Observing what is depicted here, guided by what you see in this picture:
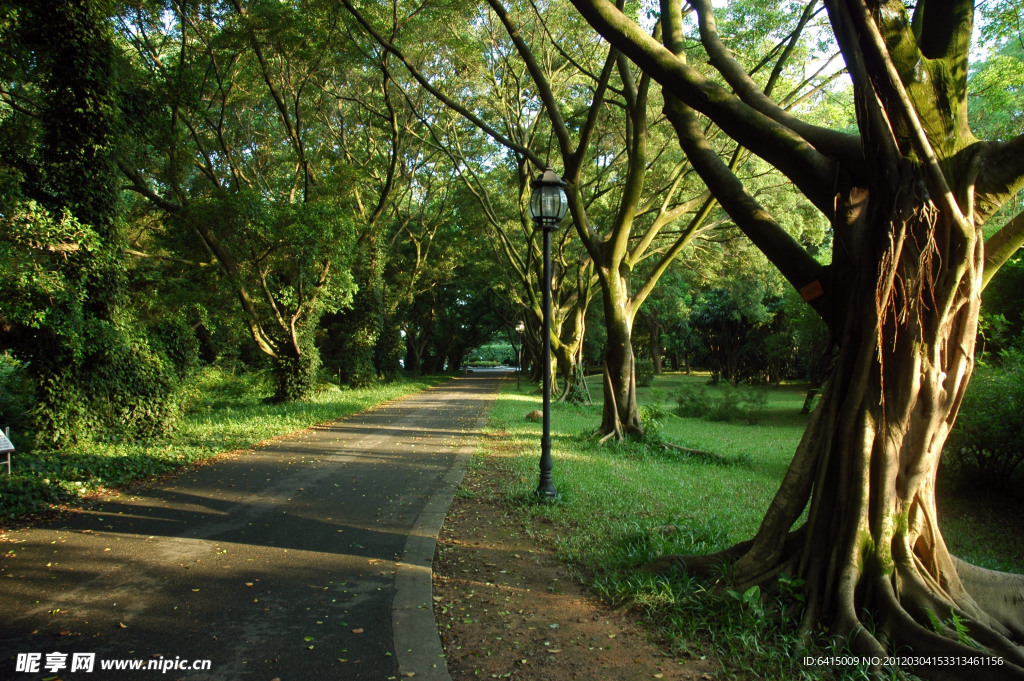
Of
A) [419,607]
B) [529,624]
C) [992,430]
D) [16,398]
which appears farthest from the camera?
[16,398]

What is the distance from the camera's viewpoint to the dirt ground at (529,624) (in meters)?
3.43

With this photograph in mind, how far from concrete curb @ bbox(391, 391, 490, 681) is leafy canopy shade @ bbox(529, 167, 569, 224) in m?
3.91

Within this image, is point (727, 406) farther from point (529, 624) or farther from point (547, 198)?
point (529, 624)

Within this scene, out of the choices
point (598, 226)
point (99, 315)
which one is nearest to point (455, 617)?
point (99, 315)

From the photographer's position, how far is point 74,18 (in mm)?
9562

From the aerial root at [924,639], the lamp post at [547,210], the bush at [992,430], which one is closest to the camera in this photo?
the aerial root at [924,639]

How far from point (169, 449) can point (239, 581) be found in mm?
6324

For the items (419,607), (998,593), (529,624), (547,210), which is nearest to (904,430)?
(998,593)

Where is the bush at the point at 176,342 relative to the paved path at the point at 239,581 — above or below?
above

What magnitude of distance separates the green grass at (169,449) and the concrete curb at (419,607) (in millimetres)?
4358

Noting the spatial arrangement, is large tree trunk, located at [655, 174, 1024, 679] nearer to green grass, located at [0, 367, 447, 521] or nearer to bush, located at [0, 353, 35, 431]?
green grass, located at [0, 367, 447, 521]

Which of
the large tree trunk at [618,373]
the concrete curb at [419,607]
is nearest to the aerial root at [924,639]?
the concrete curb at [419,607]

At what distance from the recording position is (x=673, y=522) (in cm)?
586

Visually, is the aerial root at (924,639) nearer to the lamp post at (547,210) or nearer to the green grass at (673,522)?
the green grass at (673,522)
